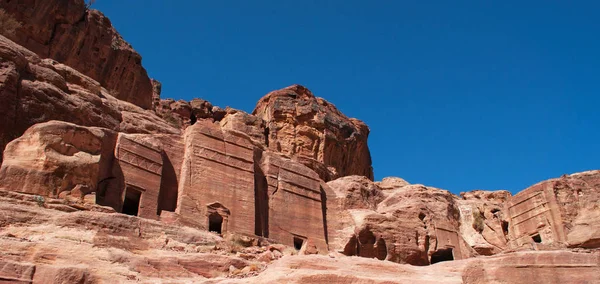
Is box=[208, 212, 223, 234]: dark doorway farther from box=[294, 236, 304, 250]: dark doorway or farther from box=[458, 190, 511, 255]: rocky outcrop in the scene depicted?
box=[458, 190, 511, 255]: rocky outcrop

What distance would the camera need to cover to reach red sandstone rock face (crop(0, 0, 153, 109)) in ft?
105

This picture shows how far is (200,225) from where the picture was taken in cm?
2344

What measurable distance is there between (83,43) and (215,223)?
1600 centimetres

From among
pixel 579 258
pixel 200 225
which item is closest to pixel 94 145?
pixel 200 225

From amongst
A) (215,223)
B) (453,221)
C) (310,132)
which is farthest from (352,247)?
(310,132)

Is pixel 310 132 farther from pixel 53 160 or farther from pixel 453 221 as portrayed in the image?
pixel 53 160

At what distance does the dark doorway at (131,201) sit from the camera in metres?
23.2

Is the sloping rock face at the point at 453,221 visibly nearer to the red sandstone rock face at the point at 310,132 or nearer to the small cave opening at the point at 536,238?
the small cave opening at the point at 536,238

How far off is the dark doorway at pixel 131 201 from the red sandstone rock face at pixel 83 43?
39.9 feet

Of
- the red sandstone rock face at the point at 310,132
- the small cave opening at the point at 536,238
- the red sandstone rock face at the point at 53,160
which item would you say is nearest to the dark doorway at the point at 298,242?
the red sandstone rock face at the point at 53,160

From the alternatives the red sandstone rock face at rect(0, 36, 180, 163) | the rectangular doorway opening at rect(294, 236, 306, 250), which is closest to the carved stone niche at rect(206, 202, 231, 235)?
the rectangular doorway opening at rect(294, 236, 306, 250)

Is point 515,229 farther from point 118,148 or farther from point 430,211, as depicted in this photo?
point 118,148

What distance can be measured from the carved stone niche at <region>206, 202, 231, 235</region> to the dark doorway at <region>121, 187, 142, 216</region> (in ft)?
9.02

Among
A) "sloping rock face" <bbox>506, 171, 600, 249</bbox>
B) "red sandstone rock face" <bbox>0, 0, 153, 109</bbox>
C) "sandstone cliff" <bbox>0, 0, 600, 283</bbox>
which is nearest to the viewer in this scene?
"sandstone cliff" <bbox>0, 0, 600, 283</bbox>
